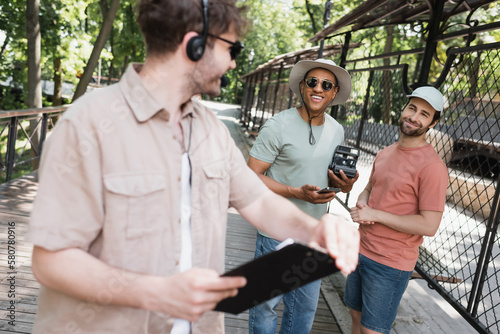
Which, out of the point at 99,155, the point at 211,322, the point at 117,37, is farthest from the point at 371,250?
the point at 117,37

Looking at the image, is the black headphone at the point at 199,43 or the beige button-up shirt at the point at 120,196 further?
the black headphone at the point at 199,43

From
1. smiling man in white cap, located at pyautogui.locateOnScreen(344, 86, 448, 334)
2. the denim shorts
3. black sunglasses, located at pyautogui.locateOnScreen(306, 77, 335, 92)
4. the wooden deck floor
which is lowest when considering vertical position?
the wooden deck floor

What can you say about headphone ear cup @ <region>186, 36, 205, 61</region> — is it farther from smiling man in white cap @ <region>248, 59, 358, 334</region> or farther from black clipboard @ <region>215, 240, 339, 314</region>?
smiling man in white cap @ <region>248, 59, 358, 334</region>

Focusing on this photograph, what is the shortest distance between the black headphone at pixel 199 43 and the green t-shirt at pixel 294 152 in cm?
148

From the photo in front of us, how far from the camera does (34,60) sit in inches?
379

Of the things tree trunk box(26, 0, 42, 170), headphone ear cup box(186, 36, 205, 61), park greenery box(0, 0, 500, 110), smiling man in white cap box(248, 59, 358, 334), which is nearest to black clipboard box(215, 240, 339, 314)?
headphone ear cup box(186, 36, 205, 61)

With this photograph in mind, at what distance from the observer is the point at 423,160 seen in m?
2.63

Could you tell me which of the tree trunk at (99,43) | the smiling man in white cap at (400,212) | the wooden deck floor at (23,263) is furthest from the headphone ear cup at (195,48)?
the tree trunk at (99,43)

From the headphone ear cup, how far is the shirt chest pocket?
364mm

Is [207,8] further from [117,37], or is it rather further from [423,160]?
[117,37]

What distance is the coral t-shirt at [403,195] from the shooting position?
259 centimetres

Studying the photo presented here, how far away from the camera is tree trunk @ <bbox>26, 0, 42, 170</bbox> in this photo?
29.2ft

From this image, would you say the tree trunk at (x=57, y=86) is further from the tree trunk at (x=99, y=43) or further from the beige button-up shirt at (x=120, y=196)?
the beige button-up shirt at (x=120, y=196)

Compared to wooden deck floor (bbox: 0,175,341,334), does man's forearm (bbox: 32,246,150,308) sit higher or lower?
higher
